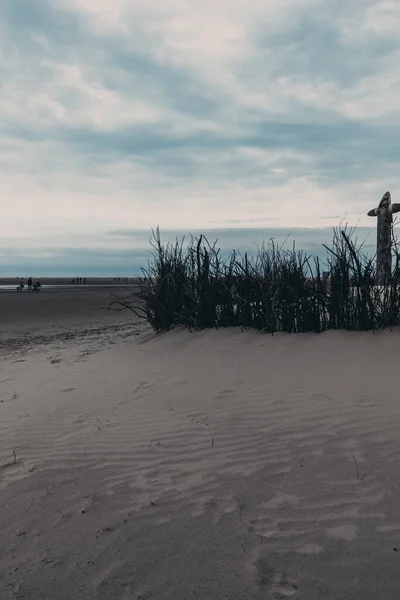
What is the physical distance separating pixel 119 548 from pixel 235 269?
664 cm

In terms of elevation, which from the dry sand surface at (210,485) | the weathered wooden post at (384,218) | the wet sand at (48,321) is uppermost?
the weathered wooden post at (384,218)

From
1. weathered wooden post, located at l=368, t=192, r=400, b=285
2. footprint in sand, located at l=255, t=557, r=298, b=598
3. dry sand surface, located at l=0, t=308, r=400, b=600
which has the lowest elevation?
footprint in sand, located at l=255, t=557, r=298, b=598

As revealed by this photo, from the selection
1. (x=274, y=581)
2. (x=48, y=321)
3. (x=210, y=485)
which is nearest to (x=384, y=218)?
(x=210, y=485)

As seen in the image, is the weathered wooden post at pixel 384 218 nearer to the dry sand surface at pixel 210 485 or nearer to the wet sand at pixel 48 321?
the dry sand surface at pixel 210 485

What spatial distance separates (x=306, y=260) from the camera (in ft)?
27.4

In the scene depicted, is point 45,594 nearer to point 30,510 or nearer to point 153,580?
point 153,580

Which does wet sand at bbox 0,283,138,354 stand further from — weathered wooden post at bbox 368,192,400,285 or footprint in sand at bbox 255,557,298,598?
footprint in sand at bbox 255,557,298,598

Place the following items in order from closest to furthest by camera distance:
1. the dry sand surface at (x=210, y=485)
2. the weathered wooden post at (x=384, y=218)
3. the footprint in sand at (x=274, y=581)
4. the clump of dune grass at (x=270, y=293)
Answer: the footprint in sand at (x=274, y=581) → the dry sand surface at (x=210, y=485) → the clump of dune grass at (x=270, y=293) → the weathered wooden post at (x=384, y=218)

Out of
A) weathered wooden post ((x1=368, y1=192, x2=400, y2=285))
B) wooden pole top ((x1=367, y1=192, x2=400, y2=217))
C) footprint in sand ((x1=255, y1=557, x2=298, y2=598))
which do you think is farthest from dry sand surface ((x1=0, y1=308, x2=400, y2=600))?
wooden pole top ((x1=367, y1=192, x2=400, y2=217))

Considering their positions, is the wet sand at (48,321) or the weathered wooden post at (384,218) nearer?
the weathered wooden post at (384,218)

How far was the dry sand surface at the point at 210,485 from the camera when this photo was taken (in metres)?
2.51

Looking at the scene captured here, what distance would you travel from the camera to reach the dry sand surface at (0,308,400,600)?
2.51 metres

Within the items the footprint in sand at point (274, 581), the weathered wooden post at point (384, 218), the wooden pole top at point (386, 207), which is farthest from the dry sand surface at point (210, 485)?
the wooden pole top at point (386, 207)

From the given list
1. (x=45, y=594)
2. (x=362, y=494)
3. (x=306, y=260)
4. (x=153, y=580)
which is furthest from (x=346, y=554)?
(x=306, y=260)
